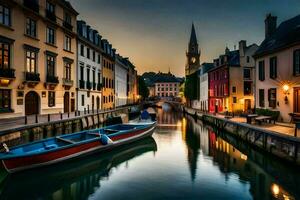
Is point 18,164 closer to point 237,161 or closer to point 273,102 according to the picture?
point 237,161

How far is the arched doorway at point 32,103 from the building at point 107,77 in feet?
69.5

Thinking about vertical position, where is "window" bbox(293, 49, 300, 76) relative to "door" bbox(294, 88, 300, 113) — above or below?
above

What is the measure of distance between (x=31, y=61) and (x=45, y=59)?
2.33 m

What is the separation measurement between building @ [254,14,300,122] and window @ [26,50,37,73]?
23878 mm

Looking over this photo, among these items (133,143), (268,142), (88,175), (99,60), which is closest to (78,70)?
(99,60)

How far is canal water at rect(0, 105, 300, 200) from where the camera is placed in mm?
11484

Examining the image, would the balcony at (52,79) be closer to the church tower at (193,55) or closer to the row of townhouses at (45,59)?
the row of townhouses at (45,59)

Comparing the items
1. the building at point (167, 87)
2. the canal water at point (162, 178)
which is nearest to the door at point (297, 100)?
the canal water at point (162, 178)

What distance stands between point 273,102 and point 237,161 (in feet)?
35.8

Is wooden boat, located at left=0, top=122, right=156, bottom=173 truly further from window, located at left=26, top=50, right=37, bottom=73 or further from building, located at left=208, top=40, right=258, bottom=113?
building, located at left=208, top=40, right=258, bottom=113

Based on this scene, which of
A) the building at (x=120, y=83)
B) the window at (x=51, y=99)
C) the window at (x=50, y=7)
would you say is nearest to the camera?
the window at (x=50, y=7)

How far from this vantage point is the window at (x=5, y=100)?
2234cm

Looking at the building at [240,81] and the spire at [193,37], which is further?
the spire at [193,37]

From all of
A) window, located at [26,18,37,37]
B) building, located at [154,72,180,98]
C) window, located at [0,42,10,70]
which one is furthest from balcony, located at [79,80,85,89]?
building, located at [154,72,180,98]
